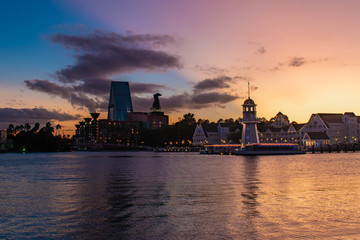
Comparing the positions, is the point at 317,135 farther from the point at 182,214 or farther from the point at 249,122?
the point at 182,214

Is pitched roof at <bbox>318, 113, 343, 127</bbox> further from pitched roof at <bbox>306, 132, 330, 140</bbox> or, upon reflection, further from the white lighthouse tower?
the white lighthouse tower

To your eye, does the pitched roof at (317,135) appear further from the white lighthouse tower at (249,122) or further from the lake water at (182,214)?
the lake water at (182,214)

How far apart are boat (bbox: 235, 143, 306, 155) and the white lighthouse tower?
2170 millimetres

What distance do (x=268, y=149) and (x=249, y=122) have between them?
20198mm

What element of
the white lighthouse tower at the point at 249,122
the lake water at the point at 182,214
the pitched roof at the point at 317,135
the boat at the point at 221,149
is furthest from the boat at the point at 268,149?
the lake water at the point at 182,214

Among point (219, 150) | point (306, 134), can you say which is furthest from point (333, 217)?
point (306, 134)

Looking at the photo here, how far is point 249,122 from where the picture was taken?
133 metres

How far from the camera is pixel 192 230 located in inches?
720

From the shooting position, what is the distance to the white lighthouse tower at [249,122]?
13262cm

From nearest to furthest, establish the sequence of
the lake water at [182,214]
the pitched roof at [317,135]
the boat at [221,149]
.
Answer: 1. the lake water at [182,214]
2. the boat at [221,149]
3. the pitched roof at [317,135]

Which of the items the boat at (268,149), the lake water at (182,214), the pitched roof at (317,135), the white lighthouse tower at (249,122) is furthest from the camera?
the pitched roof at (317,135)

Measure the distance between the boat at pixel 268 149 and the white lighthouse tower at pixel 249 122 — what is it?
7.12 feet

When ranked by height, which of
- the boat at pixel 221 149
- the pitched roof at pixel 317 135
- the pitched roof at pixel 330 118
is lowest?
the boat at pixel 221 149

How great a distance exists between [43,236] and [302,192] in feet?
70.5
